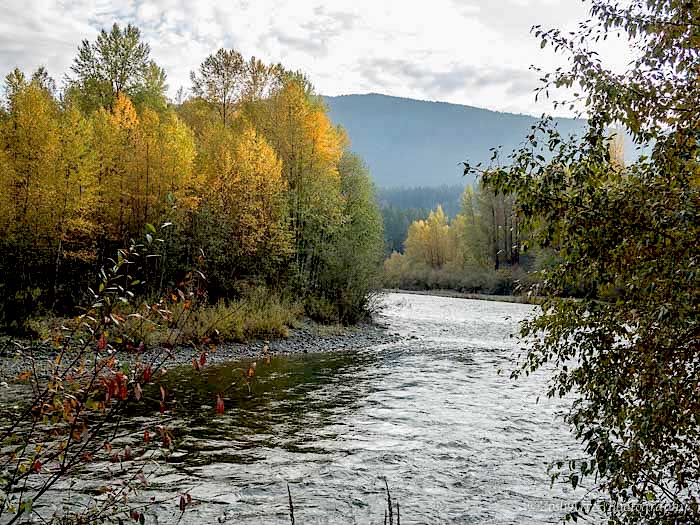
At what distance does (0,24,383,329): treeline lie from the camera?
75.2 feet

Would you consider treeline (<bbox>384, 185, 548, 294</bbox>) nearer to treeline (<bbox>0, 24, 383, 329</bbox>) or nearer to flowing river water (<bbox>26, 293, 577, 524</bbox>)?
treeline (<bbox>0, 24, 383, 329</bbox>)

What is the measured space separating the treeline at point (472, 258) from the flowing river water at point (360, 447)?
140 feet

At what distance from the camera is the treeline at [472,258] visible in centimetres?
6556

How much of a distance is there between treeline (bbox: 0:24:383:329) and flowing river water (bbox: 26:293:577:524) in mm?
9654

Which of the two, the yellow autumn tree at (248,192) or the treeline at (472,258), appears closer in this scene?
the yellow autumn tree at (248,192)

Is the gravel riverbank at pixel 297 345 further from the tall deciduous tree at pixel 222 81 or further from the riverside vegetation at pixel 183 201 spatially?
the tall deciduous tree at pixel 222 81

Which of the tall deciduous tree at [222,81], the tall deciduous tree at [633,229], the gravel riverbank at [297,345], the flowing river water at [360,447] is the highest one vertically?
the tall deciduous tree at [222,81]

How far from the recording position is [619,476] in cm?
465

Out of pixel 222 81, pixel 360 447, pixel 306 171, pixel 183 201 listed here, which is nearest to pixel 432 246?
pixel 222 81

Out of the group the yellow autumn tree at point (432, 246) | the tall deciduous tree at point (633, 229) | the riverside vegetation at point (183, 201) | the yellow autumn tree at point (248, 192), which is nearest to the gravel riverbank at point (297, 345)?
the riverside vegetation at point (183, 201)

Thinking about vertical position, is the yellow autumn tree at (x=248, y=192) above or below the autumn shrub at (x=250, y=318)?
above

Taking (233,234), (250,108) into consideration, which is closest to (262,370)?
(233,234)

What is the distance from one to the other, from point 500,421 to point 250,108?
97.6 ft

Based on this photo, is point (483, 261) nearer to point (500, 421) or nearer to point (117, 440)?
point (500, 421)
